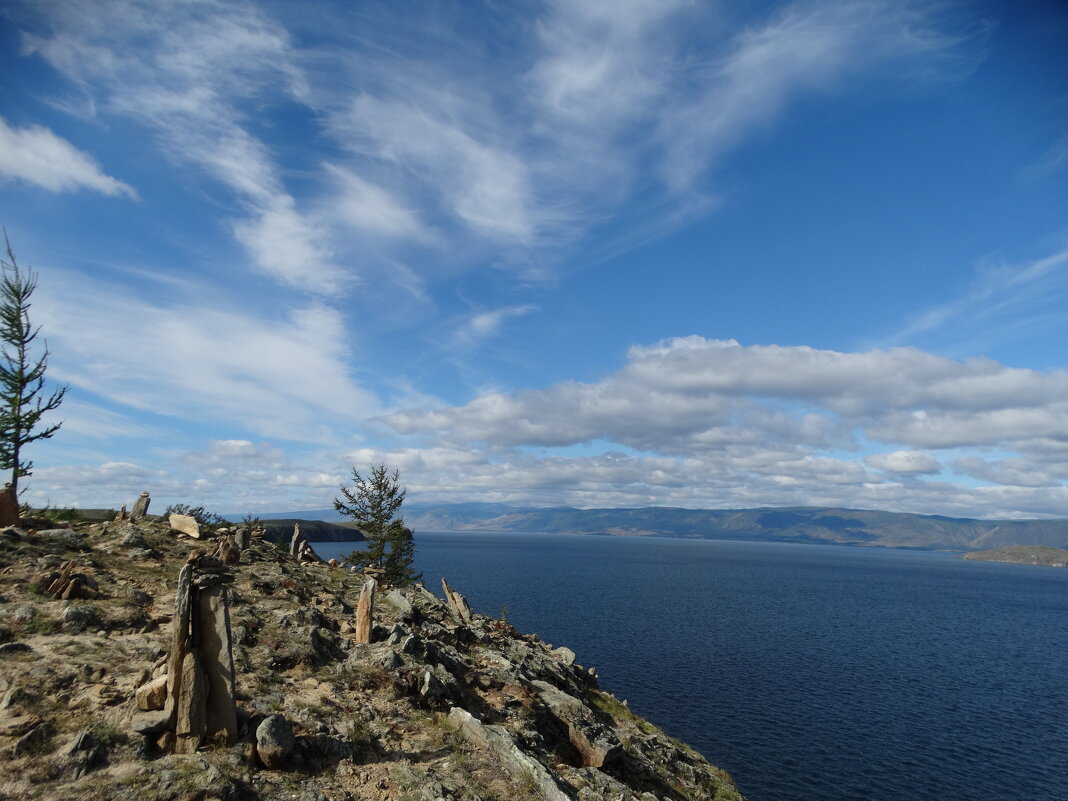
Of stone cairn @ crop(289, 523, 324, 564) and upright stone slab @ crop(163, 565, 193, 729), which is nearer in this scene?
upright stone slab @ crop(163, 565, 193, 729)

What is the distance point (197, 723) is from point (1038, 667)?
133 meters

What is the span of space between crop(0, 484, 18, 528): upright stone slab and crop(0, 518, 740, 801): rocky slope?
1.93 metres

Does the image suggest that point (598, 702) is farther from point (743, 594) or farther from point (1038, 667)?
point (743, 594)

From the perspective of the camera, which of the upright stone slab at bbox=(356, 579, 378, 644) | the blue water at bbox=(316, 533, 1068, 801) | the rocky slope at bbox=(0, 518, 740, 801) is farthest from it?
the blue water at bbox=(316, 533, 1068, 801)

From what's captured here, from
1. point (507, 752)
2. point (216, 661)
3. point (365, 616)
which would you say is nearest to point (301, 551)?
point (365, 616)

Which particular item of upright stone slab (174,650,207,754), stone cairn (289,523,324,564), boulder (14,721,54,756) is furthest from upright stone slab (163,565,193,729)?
stone cairn (289,523,324,564)

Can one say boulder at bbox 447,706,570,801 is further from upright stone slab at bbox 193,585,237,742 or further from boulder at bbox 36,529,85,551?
boulder at bbox 36,529,85,551

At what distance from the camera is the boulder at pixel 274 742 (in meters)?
17.6

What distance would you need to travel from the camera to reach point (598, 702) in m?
44.1

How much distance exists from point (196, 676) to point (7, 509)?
2103cm

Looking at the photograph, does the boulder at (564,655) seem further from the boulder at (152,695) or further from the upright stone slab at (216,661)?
the boulder at (152,695)

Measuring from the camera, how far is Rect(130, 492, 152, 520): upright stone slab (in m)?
37.9

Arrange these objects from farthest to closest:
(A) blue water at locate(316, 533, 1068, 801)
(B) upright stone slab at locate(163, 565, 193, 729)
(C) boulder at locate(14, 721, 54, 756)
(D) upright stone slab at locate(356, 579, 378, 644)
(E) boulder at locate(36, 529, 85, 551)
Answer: (A) blue water at locate(316, 533, 1068, 801), (D) upright stone slab at locate(356, 579, 378, 644), (E) boulder at locate(36, 529, 85, 551), (B) upright stone slab at locate(163, 565, 193, 729), (C) boulder at locate(14, 721, 54, 756)

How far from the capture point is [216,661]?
59.0 feet
